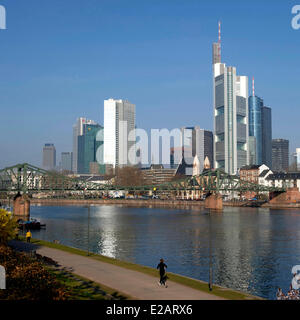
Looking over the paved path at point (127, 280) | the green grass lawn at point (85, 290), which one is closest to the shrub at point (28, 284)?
the green grass lawn at point (85, 290)

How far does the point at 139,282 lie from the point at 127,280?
955 mm

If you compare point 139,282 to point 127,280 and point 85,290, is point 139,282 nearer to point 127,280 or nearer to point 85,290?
point 127,280

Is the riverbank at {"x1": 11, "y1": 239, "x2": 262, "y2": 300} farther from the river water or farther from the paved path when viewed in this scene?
the river water

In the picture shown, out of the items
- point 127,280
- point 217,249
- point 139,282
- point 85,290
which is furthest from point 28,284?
point 217,249

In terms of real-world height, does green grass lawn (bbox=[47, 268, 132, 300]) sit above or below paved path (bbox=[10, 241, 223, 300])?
above

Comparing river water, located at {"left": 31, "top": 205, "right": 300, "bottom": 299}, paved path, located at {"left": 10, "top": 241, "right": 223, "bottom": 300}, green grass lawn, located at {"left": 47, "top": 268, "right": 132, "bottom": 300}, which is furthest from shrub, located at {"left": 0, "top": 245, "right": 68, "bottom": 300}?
river water, located at {"left": 31, "top": 205, "right": 300, "bottom": 299}

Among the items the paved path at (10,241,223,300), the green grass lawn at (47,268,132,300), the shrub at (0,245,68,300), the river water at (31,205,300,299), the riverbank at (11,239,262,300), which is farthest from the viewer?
the river water at (31,205,300,299)

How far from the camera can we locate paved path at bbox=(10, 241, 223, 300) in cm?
2523

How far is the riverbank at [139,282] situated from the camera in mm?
25478

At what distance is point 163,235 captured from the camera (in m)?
78.1

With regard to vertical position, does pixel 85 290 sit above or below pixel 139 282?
above

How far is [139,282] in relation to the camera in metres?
29.0
